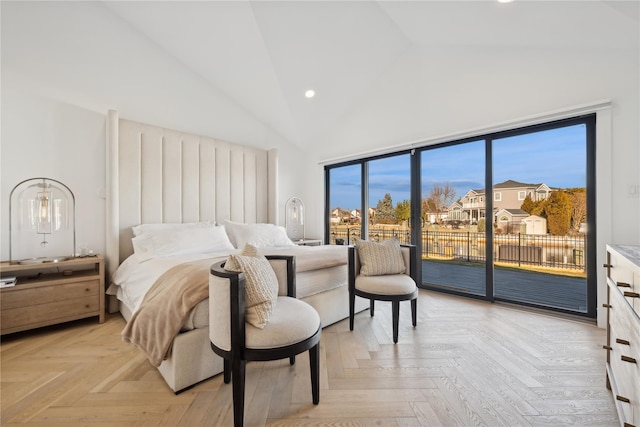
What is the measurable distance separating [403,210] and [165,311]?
3.40m

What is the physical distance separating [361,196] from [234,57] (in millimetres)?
2763

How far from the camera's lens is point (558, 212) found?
295 cm

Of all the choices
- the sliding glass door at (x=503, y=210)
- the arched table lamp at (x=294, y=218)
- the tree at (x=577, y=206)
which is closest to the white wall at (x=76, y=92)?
the arched table lamp at (x=294, y=218)

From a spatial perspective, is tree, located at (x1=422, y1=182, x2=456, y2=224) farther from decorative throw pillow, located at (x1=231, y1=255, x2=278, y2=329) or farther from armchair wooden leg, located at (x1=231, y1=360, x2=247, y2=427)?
armchair wooden leg, located at (x1=231, y1=360, x2=247, y2=427)

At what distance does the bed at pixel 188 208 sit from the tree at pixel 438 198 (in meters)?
1.67

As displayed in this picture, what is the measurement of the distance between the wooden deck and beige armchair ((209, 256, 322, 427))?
9.19 feet

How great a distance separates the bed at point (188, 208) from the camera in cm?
176

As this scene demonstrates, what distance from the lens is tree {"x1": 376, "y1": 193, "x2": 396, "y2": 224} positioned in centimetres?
436

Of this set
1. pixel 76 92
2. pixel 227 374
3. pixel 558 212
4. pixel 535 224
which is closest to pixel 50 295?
pixel 227 374

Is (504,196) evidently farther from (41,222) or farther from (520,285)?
(41,222)

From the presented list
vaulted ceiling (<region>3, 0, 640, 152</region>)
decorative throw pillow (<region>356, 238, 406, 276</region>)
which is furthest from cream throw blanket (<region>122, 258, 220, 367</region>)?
vaulted ceiling (<region>3, 0, 640, 152</region>)

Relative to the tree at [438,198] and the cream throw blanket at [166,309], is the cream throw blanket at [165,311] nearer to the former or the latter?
the cream throw blanket at [166,309]

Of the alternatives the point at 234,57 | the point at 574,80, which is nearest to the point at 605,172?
the point at 574,80

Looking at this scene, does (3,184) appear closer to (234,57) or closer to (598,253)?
(234,57)
